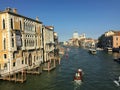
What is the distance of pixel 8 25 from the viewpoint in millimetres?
41750

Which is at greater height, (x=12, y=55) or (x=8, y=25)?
(x=8, y=25)

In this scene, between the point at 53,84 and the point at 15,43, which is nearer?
the point at 53,84

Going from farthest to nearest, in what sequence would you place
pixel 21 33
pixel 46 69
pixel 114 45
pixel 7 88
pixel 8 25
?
1. pixel 114 45
2. pixel 46 69
3. pixel 21 33
4. pixel 8 25
5. pixel 7 88

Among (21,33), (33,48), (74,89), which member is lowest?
(74,89)

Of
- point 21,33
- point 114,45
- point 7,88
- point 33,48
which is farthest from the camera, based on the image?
point 114,45

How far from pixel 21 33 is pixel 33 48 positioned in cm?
865

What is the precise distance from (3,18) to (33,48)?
49.7 feet

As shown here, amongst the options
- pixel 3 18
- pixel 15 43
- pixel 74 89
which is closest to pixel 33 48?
pixel 15 43

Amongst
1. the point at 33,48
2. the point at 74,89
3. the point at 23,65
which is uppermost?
the point at 33,48

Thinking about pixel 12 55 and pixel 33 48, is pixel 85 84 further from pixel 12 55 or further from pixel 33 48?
pixel 33 48

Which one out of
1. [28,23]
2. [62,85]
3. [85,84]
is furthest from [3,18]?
[85,84]

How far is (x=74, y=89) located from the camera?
35.6 meters

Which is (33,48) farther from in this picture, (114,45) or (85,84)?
(114,45)

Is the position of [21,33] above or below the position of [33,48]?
above
